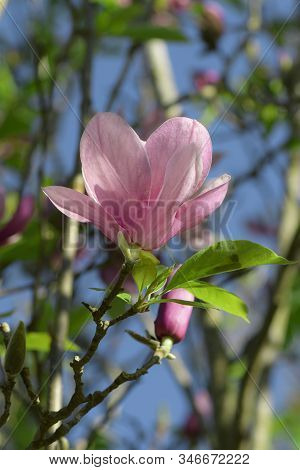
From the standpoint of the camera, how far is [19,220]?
3.67 feet

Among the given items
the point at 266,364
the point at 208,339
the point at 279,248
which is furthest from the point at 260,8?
the point at 266,364

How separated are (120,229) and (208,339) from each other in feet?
3.38

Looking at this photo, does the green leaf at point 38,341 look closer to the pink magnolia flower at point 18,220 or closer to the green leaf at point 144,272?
the pink magnolia flower at point 18,220

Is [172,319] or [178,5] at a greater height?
[178,5]

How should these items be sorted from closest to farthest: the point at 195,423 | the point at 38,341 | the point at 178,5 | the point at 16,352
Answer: the point at 16,352 < the point at 38,341 < the point at 195,423 < the point at 178,5

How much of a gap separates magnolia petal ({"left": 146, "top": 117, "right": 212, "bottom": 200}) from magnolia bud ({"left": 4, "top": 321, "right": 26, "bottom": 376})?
0.19 m

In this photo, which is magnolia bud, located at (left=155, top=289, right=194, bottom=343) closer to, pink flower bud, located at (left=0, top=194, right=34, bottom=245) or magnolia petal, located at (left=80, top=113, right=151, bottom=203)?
magnolia petal, located at (left=80, top=113, right=151, bottom=203)

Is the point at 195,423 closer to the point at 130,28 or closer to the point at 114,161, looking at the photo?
Result: the point at 130,28

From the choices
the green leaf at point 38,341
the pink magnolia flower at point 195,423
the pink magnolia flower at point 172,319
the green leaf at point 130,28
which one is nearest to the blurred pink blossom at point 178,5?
the green leaf at point 130,28

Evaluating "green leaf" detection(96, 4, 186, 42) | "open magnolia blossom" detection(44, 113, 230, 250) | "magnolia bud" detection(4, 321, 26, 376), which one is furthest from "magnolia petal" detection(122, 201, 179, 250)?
"green leaf" detection(96, 4, 186, 42)

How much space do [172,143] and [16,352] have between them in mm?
260

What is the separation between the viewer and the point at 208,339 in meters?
1.74

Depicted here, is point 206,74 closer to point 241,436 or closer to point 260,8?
point 260,8

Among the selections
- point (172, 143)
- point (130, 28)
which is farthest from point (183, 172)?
point (130, 28)
